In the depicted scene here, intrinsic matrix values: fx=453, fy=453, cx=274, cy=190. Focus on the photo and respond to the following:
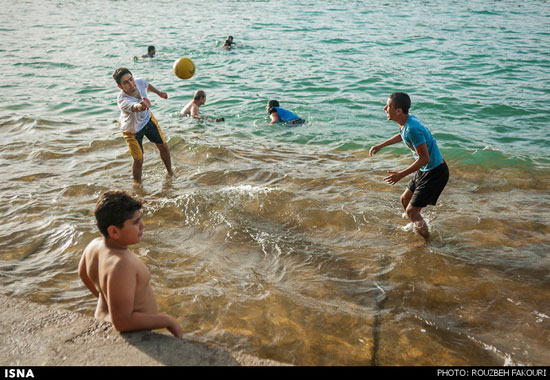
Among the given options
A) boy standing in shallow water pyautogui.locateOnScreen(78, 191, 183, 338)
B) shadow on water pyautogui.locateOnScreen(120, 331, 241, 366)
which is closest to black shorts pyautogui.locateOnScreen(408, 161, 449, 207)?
shadow on water pyautogui.locateOnScreen(120, 331, 241, 366)

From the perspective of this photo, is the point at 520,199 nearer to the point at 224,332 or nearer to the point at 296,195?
the point at 296,195

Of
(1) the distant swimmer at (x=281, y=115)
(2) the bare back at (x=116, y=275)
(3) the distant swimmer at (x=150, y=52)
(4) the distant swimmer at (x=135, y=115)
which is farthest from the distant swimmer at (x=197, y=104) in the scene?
(2) the bare back at (x=116, y=275)

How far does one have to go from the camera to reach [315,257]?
4.98 metres

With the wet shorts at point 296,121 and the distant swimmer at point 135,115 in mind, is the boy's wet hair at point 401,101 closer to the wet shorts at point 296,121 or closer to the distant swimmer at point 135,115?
the distant swimmer at point 135,115

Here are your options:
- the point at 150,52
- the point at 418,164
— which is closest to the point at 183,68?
the point at 418,164

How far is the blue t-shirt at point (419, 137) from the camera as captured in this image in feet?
15.9

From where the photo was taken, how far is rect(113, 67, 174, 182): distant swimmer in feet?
20.6

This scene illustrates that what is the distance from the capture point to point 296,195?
6.62m

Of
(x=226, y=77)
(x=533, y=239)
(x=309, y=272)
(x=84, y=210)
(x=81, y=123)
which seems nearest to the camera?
(x=309, y=272)

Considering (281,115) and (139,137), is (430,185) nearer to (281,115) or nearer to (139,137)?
(139,137)

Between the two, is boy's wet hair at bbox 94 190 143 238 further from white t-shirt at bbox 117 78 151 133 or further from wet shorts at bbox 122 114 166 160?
wet shorts at bbox 122 114 166 160

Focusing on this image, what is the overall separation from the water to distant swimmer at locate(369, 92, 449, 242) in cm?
45

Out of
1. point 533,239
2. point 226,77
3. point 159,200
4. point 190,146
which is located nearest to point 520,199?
point 533,239

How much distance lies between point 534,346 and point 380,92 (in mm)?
10049
